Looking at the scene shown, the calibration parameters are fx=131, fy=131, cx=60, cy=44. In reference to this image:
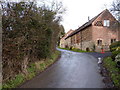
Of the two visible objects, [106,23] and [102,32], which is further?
[106,23]

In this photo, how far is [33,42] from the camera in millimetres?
8516

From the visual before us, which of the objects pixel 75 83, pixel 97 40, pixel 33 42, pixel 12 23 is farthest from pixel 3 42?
pixel 97 40

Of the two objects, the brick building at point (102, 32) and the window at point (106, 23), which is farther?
the window at point (106, 23)

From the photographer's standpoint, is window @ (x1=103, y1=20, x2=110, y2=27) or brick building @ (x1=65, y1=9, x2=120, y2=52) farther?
window @ (x1=103, y1=20, x2=110, y2=27)

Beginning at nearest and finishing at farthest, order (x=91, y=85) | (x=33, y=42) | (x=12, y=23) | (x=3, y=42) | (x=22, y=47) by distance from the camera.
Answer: (x=3, y=42) < (x=91, y=85) < (x=12, y=23) < (x=22, y=47) < (x=33, y=42)

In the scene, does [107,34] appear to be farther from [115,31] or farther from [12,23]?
[12,23]

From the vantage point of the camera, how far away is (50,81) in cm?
697

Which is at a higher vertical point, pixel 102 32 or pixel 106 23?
pixel 106 23

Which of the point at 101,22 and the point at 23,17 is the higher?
the point at 101,22

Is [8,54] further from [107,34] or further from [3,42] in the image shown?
[107,34]

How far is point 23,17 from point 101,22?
848 inches

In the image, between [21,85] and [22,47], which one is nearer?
[21,85]

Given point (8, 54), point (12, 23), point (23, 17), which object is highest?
point (23, 17)

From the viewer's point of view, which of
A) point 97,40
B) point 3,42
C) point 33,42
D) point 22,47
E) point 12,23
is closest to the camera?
point 3,42
